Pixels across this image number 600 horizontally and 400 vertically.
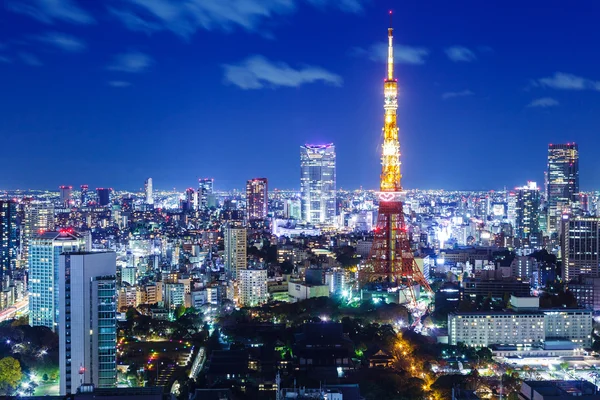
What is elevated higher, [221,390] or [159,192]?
[159,192]

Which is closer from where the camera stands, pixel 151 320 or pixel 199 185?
pixel 151 320

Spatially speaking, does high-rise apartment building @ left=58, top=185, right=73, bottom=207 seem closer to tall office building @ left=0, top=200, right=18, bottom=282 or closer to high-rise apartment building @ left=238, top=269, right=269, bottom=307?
tall office building @ left=0, top=200, right=18, bottom=282

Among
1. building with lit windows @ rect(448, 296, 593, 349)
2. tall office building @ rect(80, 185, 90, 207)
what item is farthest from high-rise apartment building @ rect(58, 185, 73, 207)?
building with lit windows @ rect(448, 296, 593, 349)

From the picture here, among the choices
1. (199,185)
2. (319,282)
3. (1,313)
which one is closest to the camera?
(1,313)

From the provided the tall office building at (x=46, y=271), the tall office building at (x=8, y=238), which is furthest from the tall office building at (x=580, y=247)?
the tall office building at (x=8, y=238)

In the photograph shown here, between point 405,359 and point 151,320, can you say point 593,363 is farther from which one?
point 151,320


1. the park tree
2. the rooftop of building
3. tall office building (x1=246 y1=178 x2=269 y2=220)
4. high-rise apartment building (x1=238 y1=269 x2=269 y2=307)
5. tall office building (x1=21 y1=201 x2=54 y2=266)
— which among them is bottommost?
the park tree

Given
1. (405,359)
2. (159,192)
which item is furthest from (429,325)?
(159,192)
